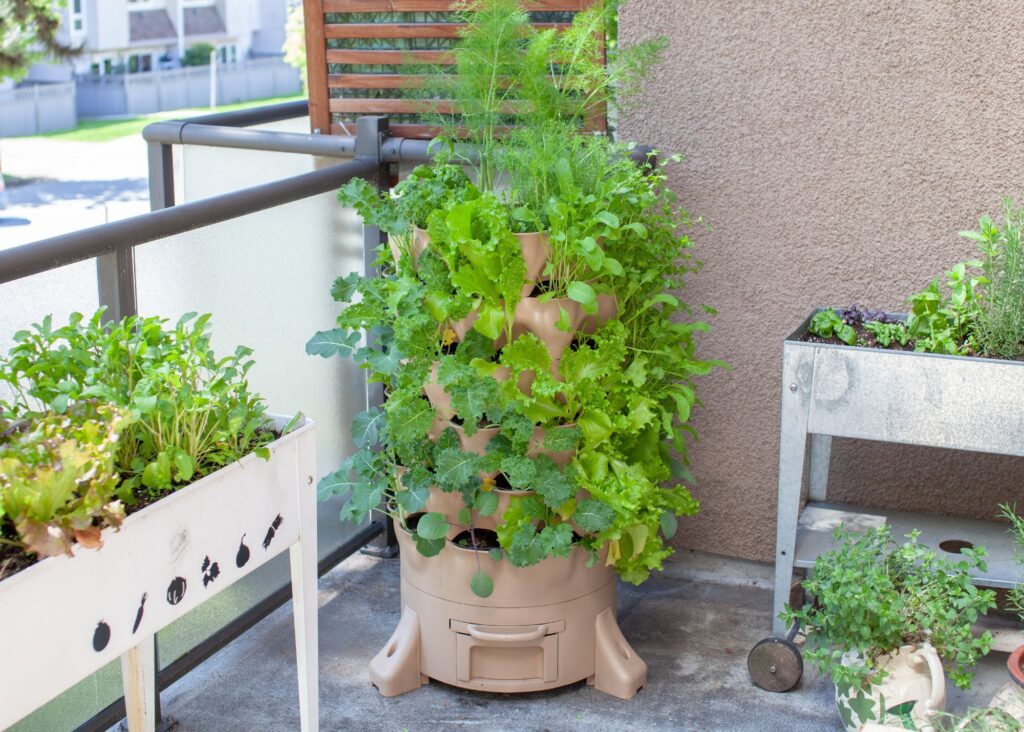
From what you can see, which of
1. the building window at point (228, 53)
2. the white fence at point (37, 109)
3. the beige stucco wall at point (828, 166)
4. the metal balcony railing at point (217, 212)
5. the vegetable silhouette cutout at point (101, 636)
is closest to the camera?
the vegetable silhouette cutout at point (101, 636)

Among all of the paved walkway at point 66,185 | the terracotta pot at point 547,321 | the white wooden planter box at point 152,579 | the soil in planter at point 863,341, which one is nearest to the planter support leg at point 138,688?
the white wooden planter box at point 152,579

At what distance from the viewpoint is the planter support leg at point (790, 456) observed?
2.65 metres

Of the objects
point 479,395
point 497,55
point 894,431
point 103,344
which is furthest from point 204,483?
point 894,431

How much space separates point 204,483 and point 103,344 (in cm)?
29

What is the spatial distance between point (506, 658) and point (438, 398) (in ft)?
2.14

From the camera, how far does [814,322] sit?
109 inches

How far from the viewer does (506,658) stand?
2.72 metres

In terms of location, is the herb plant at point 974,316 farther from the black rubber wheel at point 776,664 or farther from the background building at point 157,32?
the background building at point 157,32

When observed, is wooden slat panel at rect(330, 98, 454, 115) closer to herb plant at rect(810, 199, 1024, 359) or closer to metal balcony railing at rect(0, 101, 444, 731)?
metal balcony railing at rect(0, 101, 444, 731)

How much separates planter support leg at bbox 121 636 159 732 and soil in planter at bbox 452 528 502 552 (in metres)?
0.76

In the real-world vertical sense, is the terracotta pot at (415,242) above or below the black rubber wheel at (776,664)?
above

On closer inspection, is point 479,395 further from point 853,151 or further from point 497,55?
point 853,151

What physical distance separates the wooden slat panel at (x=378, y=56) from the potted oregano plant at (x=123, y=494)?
140cm

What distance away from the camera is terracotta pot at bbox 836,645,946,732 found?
7.96 ft
